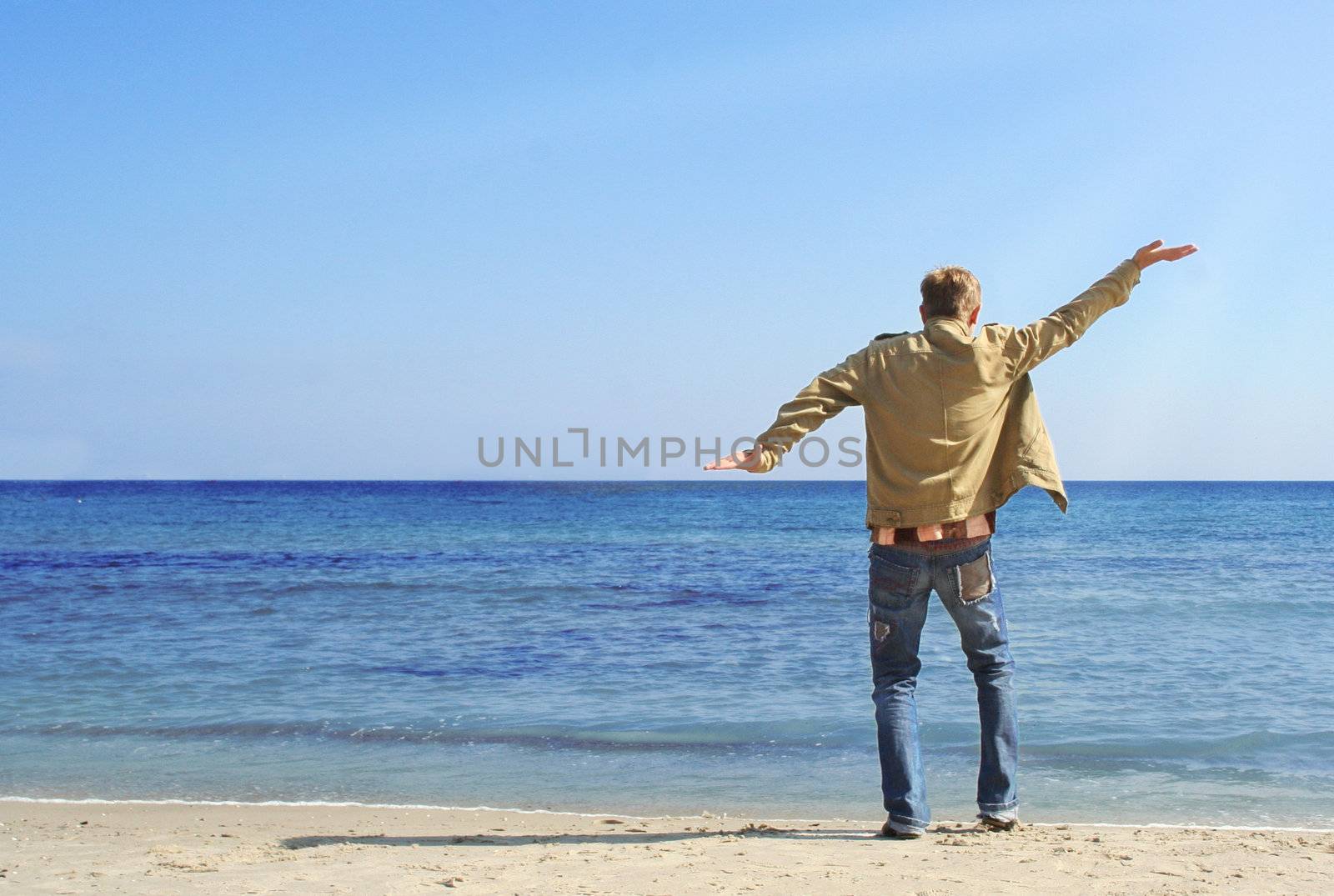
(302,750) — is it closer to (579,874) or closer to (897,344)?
(579,874)

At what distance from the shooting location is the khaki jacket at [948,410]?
3.36 meters

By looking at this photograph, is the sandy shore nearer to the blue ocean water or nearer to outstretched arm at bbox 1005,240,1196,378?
the blue ocean water

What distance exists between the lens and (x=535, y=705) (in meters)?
6.49

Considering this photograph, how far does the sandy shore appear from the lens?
3025mm

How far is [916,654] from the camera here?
11.4 feet

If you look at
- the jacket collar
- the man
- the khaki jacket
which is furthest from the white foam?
the jacket collar

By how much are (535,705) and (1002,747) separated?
3.62m

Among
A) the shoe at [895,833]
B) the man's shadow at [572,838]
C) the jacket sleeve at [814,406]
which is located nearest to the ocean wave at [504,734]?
the man's shadow at [572,838]

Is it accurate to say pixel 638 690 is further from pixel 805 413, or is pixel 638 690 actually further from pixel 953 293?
pixel 953 293

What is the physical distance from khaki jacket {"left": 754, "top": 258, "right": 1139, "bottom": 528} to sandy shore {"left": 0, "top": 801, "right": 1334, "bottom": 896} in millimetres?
1067

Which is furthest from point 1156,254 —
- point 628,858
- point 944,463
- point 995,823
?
point 628,858

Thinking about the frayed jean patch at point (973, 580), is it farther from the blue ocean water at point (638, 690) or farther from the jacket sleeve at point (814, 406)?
the blue ocean water at point (638, 690)

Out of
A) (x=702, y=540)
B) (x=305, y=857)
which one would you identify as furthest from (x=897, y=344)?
(x=702, y=540)

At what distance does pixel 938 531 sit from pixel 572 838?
1733mm
